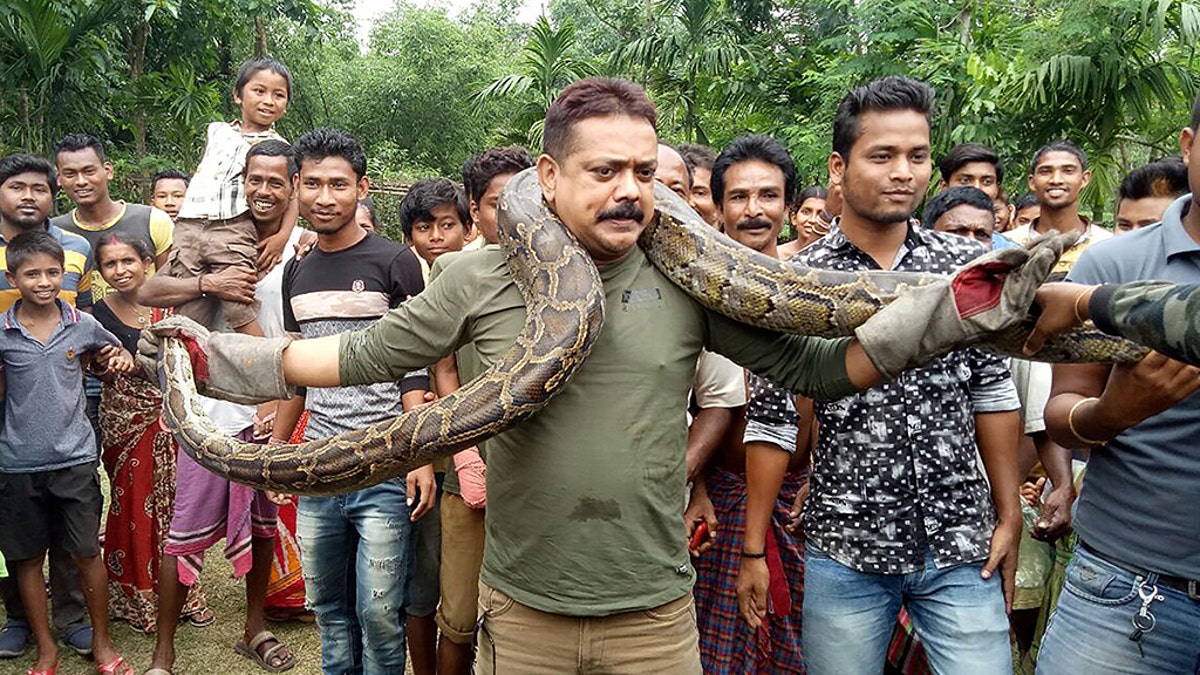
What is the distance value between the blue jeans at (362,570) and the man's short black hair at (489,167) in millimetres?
1801

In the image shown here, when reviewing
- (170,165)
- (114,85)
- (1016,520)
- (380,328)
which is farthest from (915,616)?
(114,85)

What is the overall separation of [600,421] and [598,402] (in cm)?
7

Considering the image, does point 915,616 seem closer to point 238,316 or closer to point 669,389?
point 669,389

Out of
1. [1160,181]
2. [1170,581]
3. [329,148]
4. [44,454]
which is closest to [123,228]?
[44,454]

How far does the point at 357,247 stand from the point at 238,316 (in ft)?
3.52

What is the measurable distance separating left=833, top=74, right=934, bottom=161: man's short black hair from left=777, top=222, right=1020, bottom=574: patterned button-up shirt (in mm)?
1000

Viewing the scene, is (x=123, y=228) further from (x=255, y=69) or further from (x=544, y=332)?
(x=544, y=332)

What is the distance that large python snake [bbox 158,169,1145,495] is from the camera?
2.88m

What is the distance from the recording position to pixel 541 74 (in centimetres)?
1870

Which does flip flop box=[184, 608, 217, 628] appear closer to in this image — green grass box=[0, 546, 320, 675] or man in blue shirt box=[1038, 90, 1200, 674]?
green grass box=[0, 546, 320, 675]

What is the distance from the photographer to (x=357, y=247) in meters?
4.90

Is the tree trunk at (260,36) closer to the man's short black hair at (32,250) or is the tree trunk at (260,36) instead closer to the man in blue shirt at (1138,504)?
the man's short black hair at (32,250)

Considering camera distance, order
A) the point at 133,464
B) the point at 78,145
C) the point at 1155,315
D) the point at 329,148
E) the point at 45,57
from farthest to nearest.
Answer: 1. the point at 45,57
2. the point at 78,145
3. the point at 133,464
4. the point at 329,148
5. the point at 1155,315

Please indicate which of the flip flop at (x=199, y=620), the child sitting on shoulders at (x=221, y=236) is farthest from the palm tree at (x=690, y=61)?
the flip flop at (x=199, y=620)
